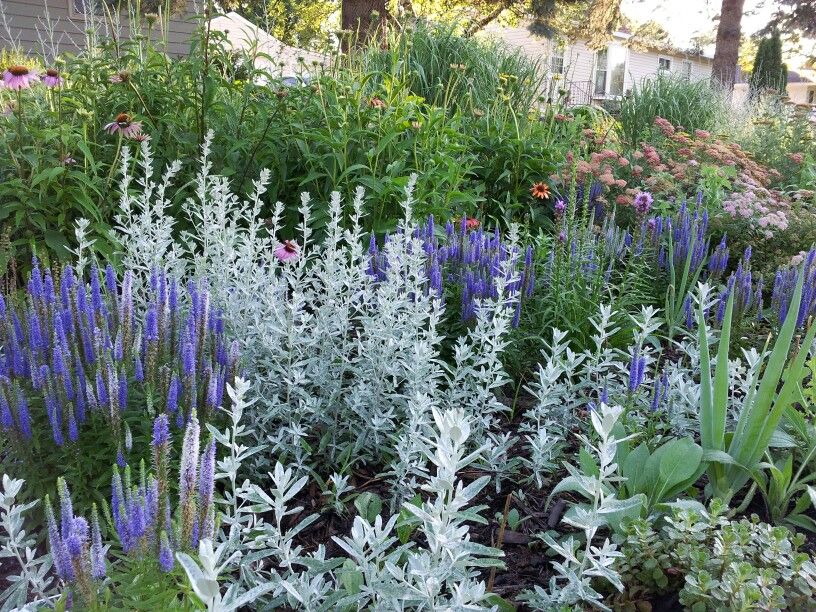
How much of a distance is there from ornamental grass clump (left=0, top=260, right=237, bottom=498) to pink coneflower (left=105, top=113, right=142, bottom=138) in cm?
198

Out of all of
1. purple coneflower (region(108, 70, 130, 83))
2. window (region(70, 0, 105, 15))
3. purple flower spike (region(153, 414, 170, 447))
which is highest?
window (region(70, 0, 105, 15))

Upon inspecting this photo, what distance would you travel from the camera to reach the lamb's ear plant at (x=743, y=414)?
6.63 feet

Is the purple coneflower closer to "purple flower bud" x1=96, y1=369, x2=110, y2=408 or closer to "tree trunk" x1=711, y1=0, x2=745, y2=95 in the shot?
"purple flower bud" x1=96, y1=369, x2=110, y2=408

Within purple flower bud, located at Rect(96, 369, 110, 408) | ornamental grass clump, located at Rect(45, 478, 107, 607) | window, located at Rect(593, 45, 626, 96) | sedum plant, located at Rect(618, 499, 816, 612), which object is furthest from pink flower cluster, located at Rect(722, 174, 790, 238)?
window, located at Rect(593, 45, 626, 96)

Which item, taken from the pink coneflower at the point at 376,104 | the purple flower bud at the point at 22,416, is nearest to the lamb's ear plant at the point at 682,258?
the pink coneflower at the point at 376,104

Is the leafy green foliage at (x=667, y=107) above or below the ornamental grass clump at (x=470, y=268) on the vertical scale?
above

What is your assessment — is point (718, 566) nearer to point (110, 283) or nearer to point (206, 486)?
point (206, 486)

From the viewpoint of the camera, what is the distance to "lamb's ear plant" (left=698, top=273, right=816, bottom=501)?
202cm

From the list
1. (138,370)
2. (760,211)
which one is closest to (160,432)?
(138,370)

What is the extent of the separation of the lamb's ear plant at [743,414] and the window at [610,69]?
35985 mm

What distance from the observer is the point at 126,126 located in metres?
4.05

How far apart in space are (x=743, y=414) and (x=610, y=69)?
123ft

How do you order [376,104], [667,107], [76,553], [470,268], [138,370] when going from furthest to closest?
[667,107] → [376,104] → [470,268] → [138,370] → [76,553]

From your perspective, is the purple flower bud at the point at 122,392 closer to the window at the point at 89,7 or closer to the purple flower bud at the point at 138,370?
the purple flower bud at the point at 138,370
